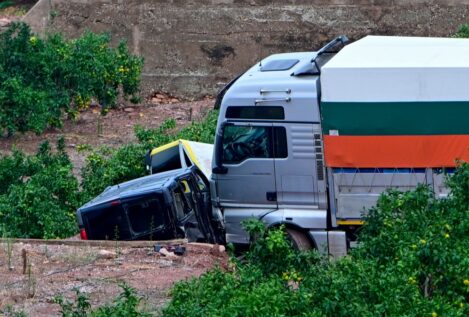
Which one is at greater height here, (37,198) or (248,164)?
(248,164)

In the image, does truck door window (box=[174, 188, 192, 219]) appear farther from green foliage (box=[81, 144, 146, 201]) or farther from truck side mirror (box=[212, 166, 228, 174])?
green foliage (box=[81, 144, 146, 201])

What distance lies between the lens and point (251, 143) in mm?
16359

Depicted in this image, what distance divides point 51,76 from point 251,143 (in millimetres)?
8053

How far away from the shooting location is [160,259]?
14.8 metres

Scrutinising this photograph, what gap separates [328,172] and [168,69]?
425 inches

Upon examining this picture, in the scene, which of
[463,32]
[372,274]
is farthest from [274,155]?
[463,32]

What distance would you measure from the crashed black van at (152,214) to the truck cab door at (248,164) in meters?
0.50

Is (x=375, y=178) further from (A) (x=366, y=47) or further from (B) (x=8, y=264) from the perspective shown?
(B) (x=8, y=264)

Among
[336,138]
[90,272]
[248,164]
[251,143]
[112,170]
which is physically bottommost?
[112,170]

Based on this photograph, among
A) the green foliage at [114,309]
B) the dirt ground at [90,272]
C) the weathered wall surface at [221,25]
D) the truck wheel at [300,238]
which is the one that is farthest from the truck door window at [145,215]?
the weathered wall surface at [221,25]

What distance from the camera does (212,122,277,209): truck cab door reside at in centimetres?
1628

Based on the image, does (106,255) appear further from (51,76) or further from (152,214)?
(51,76)

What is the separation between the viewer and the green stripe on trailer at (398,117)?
15812 millimetres

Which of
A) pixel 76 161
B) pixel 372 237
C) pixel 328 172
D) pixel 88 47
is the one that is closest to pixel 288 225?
pixel 328 172
